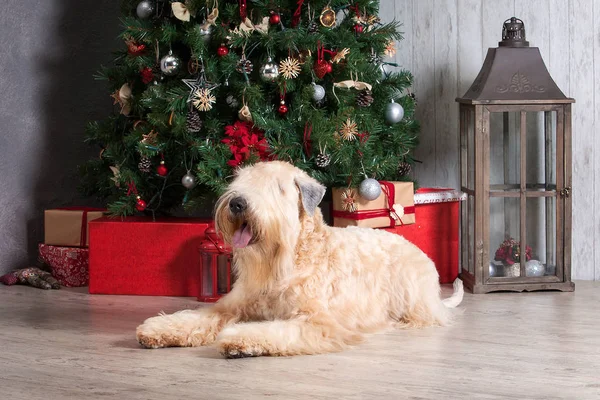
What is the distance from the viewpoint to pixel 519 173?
4.36m

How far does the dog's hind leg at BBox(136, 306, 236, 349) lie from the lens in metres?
3.31

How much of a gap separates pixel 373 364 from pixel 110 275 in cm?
181

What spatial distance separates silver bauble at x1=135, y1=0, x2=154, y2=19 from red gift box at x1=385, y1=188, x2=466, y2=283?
1589mm

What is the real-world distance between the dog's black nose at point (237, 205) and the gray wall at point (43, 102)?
2.28 m

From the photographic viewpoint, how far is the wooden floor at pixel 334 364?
2812 mm

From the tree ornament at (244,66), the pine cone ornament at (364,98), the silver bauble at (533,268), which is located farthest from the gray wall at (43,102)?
the silver bauble at (533,268)

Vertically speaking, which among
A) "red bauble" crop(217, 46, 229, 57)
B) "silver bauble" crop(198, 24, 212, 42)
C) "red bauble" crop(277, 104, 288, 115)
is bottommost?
"red bauble" crop(277, 104, 288, 115)

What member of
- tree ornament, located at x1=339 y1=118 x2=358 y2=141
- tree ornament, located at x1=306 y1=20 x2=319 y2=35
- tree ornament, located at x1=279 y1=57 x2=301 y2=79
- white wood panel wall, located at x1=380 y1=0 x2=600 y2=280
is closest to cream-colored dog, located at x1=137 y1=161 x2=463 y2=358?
tree ornament, located at x1=339 y1=118 x2=358 y2=141

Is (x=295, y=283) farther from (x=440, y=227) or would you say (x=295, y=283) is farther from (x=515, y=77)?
(x=515, y=77)

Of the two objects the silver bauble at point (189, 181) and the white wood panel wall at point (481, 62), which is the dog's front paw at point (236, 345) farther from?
the white wood panel wall at point (481, 62)

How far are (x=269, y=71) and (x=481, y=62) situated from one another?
1.32 meters

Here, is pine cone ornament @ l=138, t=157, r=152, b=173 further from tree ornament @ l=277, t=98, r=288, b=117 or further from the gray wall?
the gray wall

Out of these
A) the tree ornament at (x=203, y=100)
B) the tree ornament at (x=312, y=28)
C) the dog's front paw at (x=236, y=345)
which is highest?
the tree ornament at (x=312, y=28)

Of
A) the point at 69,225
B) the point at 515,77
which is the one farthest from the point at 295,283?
the point at 69,225
